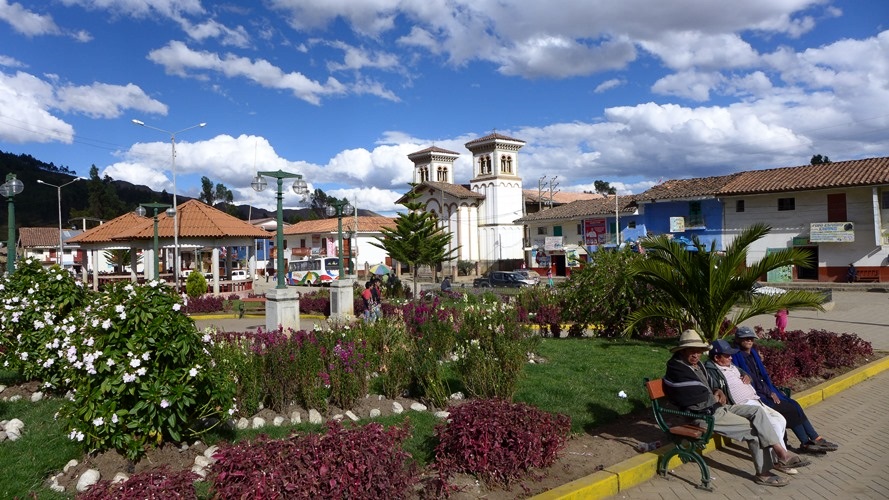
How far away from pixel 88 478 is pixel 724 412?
5.28 metres

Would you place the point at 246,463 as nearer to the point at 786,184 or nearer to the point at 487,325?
the point at 487,325

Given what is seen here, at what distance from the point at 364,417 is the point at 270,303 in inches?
304

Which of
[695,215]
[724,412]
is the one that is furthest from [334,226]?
[724,412]

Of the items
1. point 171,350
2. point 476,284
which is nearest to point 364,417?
point 171,350

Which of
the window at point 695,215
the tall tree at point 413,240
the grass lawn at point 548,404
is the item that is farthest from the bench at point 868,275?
the grass lawn at point 548,404

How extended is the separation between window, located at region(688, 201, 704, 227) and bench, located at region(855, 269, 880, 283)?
867 cm

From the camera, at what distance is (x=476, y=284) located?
36656 millimetres

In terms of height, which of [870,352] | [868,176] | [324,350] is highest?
[868,176]

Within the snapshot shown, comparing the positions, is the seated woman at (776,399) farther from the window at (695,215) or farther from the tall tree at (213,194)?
the tall tree at (213,194)

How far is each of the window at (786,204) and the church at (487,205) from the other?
2270 cm

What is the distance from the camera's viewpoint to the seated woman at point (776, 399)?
5.89 m

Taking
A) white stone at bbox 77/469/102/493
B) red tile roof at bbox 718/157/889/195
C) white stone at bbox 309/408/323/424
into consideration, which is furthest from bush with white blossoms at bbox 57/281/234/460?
red tile roof at bbox 718/157/889/195

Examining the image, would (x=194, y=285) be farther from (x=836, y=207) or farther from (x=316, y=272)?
(x=836, y=207)

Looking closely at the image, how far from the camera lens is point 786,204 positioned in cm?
3294
